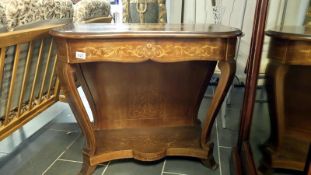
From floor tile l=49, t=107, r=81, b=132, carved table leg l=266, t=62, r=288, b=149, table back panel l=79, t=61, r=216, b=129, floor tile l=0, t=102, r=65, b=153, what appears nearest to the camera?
carved table leg l=266, t=62, r=288, b=149

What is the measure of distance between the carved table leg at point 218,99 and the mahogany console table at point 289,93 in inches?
8.2

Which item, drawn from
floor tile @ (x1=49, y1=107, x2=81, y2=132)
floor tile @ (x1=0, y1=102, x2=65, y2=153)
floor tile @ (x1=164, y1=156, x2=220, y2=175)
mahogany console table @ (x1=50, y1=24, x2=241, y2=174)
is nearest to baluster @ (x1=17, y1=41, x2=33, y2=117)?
mahogany console table @ (x1=50, y1=24, x2=241, y2=174)

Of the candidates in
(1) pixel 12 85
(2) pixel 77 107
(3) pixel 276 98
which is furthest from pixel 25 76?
(3) pixel 276 98

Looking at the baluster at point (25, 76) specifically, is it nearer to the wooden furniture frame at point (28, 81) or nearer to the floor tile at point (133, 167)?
the wooden furniture frame at point (28, 81)

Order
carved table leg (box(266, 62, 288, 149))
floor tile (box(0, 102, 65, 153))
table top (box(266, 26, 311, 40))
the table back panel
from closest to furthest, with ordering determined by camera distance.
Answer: table top (box(266, 26, 311, 40)) → carved table leg (box(266, 62, 288, 149)) → the table back panel → floor tile (box(0, 102, 65, 153))

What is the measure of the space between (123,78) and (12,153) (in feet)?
2.67

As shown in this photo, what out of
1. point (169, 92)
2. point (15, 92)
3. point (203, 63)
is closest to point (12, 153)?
point (15, 92)

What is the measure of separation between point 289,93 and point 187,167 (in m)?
0.67

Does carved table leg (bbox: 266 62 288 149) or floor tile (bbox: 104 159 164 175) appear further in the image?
floor tile (bbox: 104 159 164 175)

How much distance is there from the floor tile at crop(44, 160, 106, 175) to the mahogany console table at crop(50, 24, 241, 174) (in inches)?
2.3

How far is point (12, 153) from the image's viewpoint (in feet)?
4.90

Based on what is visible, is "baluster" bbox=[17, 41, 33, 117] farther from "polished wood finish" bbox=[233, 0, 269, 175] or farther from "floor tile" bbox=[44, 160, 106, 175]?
"polished wood finish" bbox=[233, 0, 269, 175]

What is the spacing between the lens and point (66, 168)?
1381 millimetres

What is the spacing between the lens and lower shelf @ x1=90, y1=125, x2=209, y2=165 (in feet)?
4.44
